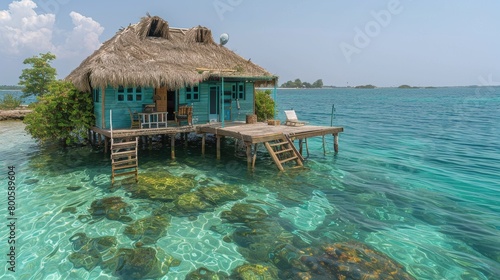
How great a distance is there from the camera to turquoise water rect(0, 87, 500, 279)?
738 centimetres

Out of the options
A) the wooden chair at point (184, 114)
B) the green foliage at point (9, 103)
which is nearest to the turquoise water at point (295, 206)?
the wooden chair at point (184, 114)

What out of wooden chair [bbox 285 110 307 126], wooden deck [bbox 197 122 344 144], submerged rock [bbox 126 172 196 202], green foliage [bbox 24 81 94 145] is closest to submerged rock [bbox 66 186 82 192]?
submerged rock [bbox 126 172 196 202]

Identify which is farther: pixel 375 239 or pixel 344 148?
pixel 344 148

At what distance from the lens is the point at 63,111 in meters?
15.8

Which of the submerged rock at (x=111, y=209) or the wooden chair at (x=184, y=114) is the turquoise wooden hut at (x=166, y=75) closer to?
the wooden chair at (x=184, y=114)

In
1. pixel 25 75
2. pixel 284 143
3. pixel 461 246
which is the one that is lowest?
pixel 461 246

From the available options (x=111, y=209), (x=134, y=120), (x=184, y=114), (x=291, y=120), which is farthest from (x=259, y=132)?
(x=111, y=209)

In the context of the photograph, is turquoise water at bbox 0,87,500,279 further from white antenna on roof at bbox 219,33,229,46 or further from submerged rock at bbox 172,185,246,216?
white antenna on roof at bbox 219,33,229,46

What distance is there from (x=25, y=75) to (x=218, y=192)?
93.1 feet

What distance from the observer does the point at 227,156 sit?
1633 centimetres

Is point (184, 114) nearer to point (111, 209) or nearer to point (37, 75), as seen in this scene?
point (111, 209)

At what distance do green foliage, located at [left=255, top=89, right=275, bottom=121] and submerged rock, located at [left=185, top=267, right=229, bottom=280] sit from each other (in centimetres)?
1549

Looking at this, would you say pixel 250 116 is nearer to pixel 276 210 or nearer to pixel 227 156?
pixel 227 156

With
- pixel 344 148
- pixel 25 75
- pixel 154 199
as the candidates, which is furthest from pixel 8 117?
pixel 344 148
